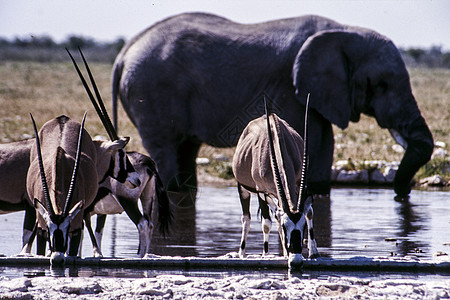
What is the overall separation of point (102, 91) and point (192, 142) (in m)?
29.3

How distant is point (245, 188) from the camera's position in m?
10.2

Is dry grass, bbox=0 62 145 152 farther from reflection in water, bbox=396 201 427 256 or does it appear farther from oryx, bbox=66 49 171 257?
oryx, bbox=66 49 171 257

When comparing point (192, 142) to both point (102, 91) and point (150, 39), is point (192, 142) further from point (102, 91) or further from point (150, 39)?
point (102, 91)

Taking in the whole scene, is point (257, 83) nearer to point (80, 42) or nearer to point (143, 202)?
point (143, 202)

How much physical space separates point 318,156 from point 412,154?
1.53 metres

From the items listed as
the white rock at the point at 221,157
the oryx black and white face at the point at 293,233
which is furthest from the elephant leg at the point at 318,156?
the oryx black and white face at the point at 293,233

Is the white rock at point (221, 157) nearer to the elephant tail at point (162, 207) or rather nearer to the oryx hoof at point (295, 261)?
the elephant tail at point (162, 207)

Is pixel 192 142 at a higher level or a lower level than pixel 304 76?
lower

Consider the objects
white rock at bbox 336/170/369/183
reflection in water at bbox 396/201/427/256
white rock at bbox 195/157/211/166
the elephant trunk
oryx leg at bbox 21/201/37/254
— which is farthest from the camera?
white rock at bbox 195/157/211/166

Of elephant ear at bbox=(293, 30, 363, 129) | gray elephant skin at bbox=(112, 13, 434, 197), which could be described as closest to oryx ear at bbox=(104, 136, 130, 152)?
gray elephant skin at bbox=(112, 13, 434, 197)

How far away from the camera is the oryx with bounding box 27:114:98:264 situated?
819 cm

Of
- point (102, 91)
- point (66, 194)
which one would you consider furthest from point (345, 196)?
point (102, 91)

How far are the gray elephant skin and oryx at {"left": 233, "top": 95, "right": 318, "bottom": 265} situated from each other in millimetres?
5234

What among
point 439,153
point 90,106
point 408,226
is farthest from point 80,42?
point 408,226
